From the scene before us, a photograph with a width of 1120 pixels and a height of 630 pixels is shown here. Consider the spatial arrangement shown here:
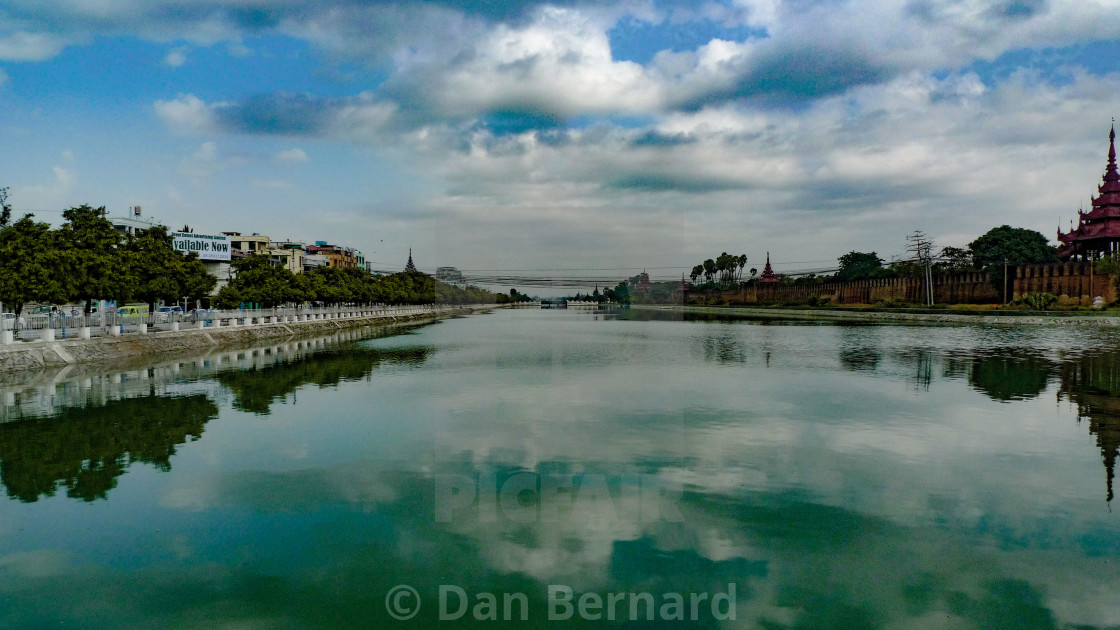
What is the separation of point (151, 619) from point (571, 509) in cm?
586

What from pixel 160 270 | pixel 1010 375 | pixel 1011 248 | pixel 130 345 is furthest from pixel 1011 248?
pixel 130 345

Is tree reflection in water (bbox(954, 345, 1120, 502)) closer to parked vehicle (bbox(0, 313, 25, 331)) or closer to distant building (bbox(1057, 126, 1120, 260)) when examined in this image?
parked vehicle (bbox(0, 313, 25, 331))

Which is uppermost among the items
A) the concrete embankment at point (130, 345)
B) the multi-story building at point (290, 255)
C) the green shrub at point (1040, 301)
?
the multi-story building at point (290, 255)

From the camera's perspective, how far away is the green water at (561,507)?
7621mm

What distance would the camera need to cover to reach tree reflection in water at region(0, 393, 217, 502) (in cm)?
1205

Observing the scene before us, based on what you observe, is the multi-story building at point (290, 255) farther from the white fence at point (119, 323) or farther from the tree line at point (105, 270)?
the white fence at point (119, 323)

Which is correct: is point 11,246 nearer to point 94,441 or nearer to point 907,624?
point 94,441

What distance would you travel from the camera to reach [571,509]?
10.6 metres

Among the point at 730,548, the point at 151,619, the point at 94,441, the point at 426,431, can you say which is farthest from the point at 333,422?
the point at 730,548

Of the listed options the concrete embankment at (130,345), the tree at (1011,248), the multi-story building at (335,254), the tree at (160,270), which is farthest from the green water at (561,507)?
the multi-story building at (335,254)

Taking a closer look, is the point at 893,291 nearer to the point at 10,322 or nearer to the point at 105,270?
the point at 105,270

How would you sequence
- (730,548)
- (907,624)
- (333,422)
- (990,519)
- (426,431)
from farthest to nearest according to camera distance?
(333,422), (426,431), (990,519), (730,548), (907,624)

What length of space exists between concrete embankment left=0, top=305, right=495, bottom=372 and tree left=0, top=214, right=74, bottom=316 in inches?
124

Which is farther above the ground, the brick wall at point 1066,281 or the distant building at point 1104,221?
the distant building at point 1104,221
